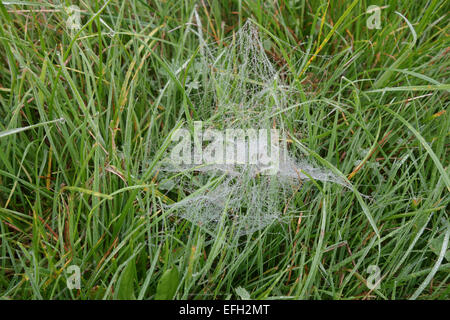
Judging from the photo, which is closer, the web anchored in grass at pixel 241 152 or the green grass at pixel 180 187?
the green grass at pixel 180 187

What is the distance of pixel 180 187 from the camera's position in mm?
1695

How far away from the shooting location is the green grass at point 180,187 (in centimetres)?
157

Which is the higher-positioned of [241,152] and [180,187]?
[241,152]

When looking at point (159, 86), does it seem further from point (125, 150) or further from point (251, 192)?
point (251, 192)

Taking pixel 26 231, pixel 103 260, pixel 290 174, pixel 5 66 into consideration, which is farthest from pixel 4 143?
pixel 290 174

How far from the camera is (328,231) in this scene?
5.54 ft

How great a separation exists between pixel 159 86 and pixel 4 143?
0.73m

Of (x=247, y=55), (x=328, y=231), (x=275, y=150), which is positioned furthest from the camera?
(x=247, y=55)

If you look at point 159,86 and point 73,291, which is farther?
point 159,86

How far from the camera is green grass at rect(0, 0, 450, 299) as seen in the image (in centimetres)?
157

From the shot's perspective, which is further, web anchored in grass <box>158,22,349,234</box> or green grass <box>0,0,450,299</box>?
web anchored in grass <box>158,22,349,234</box>

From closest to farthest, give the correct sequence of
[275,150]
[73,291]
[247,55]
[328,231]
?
[73,291], [328,231], [275,150], [247,55]

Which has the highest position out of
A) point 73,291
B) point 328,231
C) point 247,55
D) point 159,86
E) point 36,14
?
point 36,14

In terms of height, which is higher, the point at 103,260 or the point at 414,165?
the point at 414,165
